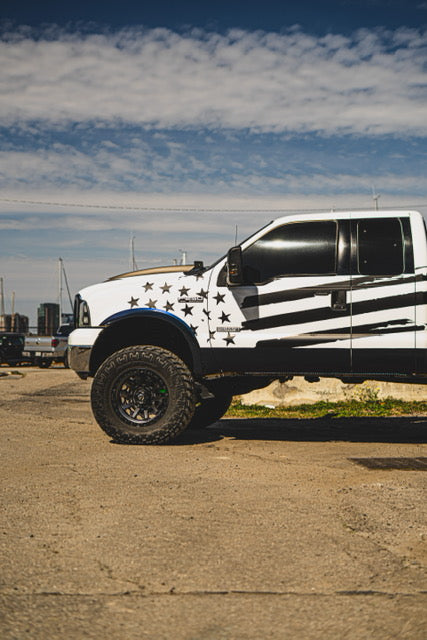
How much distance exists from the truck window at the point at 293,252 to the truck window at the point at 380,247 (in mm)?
270

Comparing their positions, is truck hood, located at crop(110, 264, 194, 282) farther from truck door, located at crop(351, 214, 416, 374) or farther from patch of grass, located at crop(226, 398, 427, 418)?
patch of grass, located at crop(226, 398, 427, 418)

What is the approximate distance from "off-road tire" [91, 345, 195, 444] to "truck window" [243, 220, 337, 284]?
1190mm

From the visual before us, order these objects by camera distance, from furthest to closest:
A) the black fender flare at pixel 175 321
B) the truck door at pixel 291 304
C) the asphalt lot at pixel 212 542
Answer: the black fender flare at pixel 175 321 < the truck door at pixel 291 304 < the asphalt lot at pixel 212 542

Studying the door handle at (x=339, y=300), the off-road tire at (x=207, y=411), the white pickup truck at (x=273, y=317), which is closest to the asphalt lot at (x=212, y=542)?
the white pickup truck at (x=273, y=317)

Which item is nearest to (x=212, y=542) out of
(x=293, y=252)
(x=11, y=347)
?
(x=293, y=252)

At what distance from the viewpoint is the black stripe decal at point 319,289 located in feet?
21.3

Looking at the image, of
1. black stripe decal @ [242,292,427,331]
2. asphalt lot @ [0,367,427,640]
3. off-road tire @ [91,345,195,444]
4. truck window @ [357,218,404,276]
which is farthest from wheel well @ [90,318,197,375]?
truck window @ [357,218,404,276]

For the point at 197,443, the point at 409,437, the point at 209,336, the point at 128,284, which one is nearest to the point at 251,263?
the point at 209,336

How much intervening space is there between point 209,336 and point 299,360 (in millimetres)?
925

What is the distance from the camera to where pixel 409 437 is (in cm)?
753

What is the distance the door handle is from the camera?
6543mm

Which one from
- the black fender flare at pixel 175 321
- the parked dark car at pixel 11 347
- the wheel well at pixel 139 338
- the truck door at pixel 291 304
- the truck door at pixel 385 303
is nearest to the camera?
the truck door at pixel 385 303

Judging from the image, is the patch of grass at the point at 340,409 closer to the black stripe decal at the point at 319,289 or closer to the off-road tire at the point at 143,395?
the off-road tire at the point at 143,395

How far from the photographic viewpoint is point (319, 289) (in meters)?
6.59
